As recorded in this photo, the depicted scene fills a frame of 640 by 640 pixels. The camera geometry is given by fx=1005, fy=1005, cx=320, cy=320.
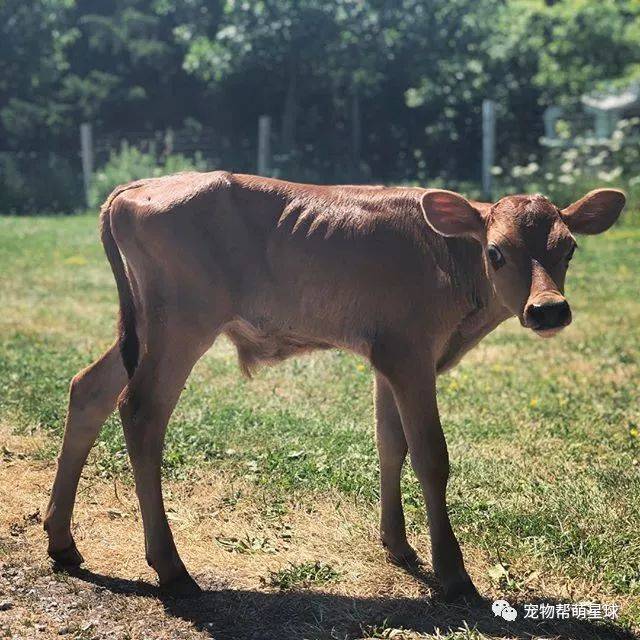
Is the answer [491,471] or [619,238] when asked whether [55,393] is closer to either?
[491,471]

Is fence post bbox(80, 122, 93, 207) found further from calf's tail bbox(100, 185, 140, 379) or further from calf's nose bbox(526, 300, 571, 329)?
calf's nose bbox(526, 300, 571, 329)

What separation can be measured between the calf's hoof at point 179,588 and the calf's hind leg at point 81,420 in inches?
20.6

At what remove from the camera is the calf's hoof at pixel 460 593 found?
168 inches

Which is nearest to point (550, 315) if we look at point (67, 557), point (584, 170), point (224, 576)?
point (224, 576)

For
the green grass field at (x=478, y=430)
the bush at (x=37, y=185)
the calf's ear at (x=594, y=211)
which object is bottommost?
the bush at (x=37, y=185)

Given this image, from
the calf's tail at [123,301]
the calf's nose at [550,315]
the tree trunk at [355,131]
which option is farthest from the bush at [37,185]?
the calf's nose at [550,315]

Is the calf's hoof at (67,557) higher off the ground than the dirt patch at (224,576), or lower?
higher

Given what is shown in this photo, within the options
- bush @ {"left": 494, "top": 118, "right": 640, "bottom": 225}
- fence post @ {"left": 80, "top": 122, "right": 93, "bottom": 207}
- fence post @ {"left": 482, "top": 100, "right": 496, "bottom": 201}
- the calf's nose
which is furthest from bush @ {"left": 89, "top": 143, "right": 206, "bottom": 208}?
the calf's nose

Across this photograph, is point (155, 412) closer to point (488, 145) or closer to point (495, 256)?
point (495, 256)

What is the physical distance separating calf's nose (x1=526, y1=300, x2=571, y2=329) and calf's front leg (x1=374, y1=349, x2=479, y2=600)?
0.57m

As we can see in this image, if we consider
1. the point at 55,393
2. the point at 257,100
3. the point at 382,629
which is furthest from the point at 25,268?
the point at 257,100

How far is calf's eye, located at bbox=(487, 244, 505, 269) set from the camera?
169 inches

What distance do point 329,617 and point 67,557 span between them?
49.8 inches

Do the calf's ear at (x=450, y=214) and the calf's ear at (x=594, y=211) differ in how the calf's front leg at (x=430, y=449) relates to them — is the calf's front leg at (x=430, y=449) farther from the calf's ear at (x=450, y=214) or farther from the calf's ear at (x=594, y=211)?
the calf's ear at (x=594, y=211)
